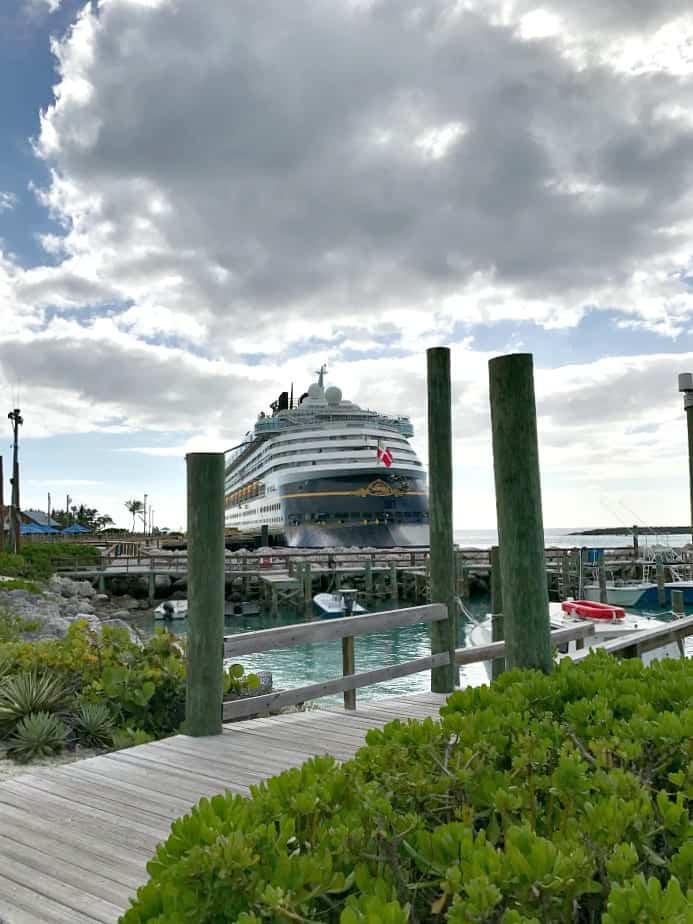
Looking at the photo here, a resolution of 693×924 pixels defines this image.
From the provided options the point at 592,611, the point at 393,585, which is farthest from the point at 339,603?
the point at 592,611

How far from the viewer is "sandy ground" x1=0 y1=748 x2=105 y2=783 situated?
4.27 meters

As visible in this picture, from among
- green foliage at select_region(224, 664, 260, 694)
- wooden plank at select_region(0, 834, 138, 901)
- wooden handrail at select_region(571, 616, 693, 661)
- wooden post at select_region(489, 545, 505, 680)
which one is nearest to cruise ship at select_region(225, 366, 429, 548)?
wooden post at select_region(489, 545, 505, 680)

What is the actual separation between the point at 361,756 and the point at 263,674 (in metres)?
5.84

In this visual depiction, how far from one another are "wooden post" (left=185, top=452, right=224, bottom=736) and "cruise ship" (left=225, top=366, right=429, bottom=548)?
39.9m

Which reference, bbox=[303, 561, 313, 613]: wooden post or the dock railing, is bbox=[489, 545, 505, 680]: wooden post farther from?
bbox=[303, 561, 313, 613]: wooden post

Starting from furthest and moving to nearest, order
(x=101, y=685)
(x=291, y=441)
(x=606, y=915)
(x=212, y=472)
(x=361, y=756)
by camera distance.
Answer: (x=291, y=441)
(x=101, y=685)
(x=212, y=472)
(x=361, y=756)
(x=606, y=915)

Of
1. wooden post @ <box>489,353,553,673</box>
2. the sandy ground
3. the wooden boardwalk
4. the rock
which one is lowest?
the rock

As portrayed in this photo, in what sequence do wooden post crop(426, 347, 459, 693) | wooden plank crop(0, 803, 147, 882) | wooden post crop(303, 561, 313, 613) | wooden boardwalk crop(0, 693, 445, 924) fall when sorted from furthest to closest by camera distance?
wooden post crop(303, 561, 313, 613) < wooden post crop(426, 347, 459, 693) < wooden plank crop(0, 803, 147, 882) < wooden boardwalk crop(0, 693, 445, 924)

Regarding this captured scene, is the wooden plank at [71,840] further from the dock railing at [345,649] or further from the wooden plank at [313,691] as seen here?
the wooden plank at [313,691]

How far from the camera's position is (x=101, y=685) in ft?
17.3

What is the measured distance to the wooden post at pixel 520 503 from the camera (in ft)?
11.6

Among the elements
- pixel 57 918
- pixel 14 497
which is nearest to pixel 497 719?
pixel 57 918

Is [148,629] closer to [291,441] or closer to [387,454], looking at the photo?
[387,454]

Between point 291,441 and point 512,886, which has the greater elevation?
point 291,441
